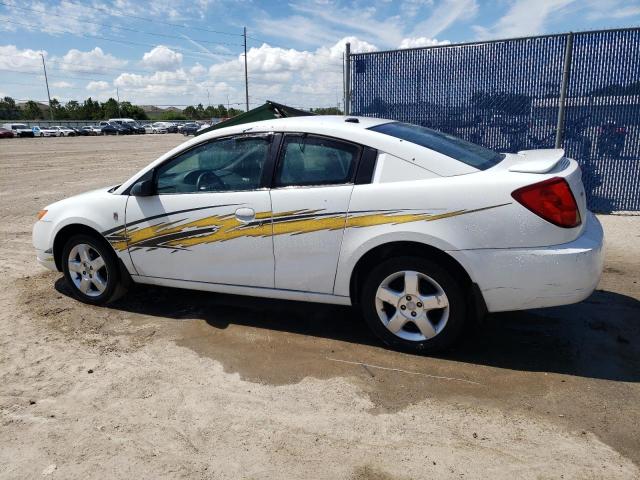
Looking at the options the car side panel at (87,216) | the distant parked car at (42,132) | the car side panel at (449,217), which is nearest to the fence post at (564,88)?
the car side panel at (449,217)

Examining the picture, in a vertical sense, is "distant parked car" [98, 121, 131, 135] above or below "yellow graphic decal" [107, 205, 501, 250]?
above

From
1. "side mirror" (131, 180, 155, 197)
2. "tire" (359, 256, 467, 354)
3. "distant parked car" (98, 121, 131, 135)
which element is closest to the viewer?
"tire" (359, 256, 467, 354)

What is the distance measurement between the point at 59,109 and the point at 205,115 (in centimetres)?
2745

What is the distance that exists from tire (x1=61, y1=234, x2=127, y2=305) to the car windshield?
261 cm

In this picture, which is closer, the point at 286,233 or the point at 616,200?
the point at 286,233

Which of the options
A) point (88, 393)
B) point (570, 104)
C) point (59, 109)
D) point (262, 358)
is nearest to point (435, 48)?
point (570, 104)

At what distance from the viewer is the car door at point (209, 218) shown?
3.85 metres

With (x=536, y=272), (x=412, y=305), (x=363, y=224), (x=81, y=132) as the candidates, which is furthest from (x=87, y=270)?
(x=81, y=132)

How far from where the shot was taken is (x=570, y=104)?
7699mm

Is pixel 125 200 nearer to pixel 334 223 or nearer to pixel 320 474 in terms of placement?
pixel 334 223

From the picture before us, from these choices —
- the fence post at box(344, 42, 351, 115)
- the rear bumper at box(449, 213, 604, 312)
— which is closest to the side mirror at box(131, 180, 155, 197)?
the rear bumper at box(449, 213, 604, 312)

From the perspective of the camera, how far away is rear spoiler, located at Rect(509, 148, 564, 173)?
3.23m

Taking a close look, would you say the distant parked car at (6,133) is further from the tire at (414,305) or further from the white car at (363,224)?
the tire at (414,305)

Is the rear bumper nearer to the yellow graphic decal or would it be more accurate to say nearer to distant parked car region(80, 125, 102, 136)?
the yellow graphic decal
